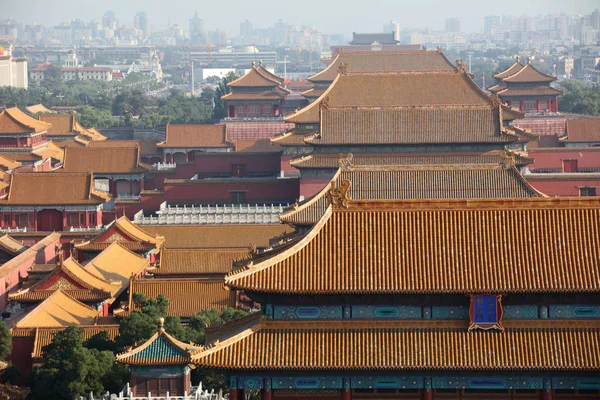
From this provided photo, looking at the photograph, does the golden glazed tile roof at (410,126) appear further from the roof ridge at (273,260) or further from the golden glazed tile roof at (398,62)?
the roof ridge at (273,260)

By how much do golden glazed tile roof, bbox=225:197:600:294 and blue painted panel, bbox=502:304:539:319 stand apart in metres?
0.66

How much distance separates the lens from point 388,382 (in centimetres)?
2853

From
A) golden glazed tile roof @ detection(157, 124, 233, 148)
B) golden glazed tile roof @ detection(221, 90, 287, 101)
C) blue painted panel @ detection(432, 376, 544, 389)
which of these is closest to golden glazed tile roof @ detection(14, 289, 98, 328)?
blue painted panel @ detection(432, 376, 544, 389)

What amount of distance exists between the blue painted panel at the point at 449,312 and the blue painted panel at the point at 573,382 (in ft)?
7.22

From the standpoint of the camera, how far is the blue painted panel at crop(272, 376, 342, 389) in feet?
93.4

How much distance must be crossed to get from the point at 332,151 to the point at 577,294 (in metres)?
28.4

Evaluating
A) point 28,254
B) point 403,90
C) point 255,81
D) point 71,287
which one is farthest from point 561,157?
point 71,287

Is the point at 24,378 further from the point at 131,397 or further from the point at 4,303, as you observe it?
the point at 4,303

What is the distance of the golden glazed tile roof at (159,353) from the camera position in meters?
34.3

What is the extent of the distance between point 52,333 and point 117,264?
10270mm

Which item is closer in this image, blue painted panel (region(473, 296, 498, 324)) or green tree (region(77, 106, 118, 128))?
blue painted panel (region(473, 296, 498, 324))

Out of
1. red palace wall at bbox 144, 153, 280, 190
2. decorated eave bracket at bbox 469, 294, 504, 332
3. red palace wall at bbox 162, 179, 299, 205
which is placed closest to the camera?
decorated eave bracket at bbox 469, 294, 504, 332

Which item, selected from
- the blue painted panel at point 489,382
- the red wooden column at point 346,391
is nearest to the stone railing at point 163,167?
the red wooden column at point 346,391

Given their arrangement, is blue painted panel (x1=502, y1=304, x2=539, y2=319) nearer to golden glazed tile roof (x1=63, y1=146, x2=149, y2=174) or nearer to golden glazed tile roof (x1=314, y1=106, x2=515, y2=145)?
golden glazed tile roof (x1=314, y1=106, x2=515, y2=145)
